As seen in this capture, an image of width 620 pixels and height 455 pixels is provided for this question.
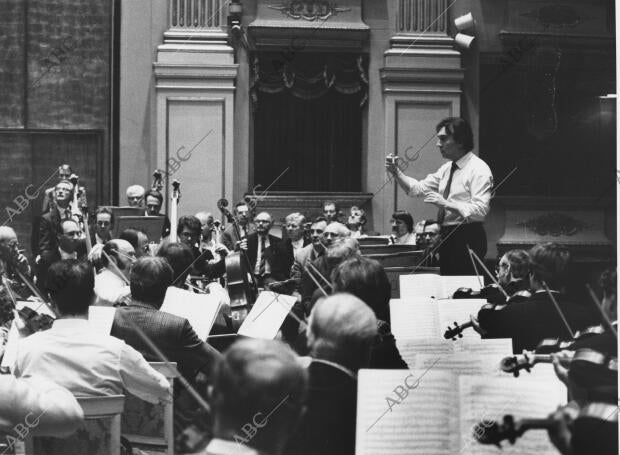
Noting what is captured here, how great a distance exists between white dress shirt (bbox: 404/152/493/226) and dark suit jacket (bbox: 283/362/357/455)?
170 inches

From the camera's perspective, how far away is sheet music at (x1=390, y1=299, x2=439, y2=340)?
6371 mm

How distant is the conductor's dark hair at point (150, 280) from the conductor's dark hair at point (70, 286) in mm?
1103

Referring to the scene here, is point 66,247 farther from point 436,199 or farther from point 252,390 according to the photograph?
point 252,390

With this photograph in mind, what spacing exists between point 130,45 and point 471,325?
1033 cm

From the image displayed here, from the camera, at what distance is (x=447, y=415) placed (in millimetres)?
3615

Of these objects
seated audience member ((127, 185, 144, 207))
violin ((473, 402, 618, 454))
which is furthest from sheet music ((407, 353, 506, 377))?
seated audience member ((127, 185, 144, 207))

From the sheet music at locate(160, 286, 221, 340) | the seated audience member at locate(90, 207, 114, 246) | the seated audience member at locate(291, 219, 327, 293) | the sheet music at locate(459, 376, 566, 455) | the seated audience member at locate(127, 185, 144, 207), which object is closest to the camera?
the sheet music at locate(459, 376, 566, 455)

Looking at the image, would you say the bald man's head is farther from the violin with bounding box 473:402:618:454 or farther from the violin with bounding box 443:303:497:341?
the violin with bounding box 443:303:497:341

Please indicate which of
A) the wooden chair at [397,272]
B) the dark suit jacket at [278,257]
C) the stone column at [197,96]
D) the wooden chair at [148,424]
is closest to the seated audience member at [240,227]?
the dark suit jacket at [278,257]

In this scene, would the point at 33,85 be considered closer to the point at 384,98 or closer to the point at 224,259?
the point at 384,98

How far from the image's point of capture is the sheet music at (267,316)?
6.79m

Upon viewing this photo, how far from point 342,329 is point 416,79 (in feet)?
39.7

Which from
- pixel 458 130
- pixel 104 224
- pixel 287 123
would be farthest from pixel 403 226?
pixel 458 130

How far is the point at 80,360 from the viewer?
467 cm
